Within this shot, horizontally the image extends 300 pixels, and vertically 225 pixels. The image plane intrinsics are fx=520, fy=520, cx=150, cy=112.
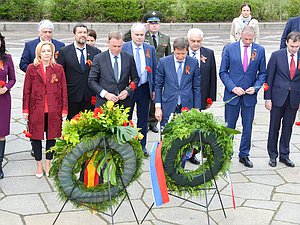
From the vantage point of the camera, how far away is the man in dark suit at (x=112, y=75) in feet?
21.4

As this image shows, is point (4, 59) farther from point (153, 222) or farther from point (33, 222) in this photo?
point (153, 222)

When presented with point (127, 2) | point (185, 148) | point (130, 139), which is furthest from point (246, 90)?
point (127, 2)

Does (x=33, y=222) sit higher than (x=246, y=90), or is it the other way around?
(x=246, y=90)

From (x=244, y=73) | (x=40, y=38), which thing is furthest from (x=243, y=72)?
(x=40, y=38)

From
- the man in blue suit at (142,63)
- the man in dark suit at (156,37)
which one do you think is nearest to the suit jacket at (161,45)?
the man in dark suit at (156,37)

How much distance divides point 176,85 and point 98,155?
1.83m

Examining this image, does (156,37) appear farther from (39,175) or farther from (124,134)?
(124,134)

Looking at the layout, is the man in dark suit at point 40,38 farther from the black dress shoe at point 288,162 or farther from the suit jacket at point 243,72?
the black dress shoe at point 288,162

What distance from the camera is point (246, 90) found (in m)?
7.03

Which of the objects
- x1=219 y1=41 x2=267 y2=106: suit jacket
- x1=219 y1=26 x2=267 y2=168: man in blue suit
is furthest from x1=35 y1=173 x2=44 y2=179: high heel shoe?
x1=219 y1=41 x2=267 y2=106: suit jacket

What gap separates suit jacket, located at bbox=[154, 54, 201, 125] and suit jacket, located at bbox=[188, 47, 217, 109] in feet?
1.68

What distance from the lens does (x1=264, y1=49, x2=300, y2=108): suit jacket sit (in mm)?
7059

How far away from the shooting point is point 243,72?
7.04m

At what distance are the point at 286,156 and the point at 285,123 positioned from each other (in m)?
0.47
